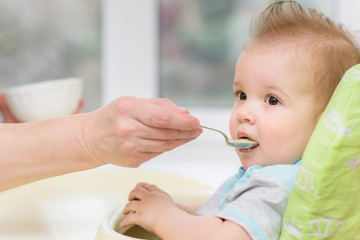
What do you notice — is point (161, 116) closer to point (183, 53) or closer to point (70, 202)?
point (70, 202)

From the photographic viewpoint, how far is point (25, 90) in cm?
161

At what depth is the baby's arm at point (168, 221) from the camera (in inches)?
28.4

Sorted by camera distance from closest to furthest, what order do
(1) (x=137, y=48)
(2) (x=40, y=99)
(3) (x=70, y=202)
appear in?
(3) (x=70, y=202)
(2) (x=40, y=99)
(1) (x=137, y=48)

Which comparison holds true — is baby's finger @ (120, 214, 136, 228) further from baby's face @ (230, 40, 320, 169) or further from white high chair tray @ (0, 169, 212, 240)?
baby's face @ (230, 40, 320, 169)

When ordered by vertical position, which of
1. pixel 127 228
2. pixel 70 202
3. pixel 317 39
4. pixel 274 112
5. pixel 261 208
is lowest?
pixel 70 202

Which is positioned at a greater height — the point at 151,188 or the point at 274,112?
the point at 274,112

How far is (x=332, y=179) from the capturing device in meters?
0.68

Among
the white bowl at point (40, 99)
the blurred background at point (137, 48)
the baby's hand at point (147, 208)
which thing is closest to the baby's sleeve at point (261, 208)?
the baby's hand at point (147, 208)

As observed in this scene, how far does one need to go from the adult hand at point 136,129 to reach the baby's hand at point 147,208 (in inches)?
3.4

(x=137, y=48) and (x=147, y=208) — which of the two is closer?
(x=147, y=208)

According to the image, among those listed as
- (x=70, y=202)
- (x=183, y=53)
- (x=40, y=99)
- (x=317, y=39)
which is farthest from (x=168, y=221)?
(x=183, y=53)

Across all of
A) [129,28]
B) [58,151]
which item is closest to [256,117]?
[58,151]

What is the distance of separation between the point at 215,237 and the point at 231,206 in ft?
0.18

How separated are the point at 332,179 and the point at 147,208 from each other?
32 centimetres
